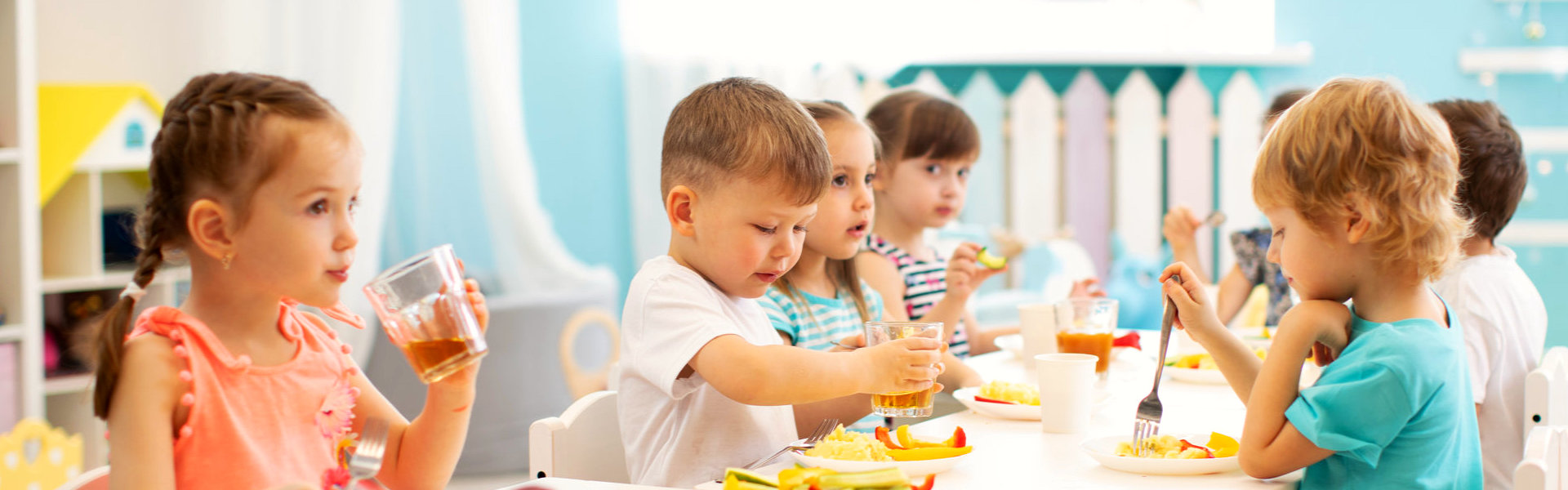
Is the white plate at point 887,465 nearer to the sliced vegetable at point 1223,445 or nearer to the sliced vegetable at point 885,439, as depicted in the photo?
the sliced vegetable at point 885,439

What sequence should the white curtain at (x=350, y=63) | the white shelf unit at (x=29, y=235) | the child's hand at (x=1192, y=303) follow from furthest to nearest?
1. the white curtain at (x=350, y=63)
2. the white shelf unit at (x=29, y=235)
3. the child's hand at (x=1192, y=303)

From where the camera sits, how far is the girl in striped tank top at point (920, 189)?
7.25 ft

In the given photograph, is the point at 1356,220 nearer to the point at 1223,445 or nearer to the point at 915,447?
the point at 1223,445

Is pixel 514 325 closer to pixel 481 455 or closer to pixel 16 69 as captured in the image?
pixel 481 455

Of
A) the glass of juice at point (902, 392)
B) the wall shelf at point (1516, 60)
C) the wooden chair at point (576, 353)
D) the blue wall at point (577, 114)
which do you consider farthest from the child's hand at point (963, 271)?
the wall shelf at point (1516, 60)

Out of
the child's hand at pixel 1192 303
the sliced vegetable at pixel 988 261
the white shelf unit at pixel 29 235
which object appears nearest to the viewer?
the child's hand at pixel 1192 303

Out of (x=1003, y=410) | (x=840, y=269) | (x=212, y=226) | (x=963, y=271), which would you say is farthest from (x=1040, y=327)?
(x=212, y=226)

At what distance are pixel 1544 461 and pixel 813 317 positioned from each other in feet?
2.92

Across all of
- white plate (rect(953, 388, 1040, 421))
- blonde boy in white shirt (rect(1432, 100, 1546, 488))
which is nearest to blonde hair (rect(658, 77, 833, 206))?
white plate (rect(953, 388, 1040, 421))

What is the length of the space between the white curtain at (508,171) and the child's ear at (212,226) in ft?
8.03

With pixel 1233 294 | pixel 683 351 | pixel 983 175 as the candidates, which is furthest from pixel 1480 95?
pixel 683 351

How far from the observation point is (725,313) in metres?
1.33

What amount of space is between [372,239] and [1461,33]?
11.7ft

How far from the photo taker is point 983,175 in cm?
418
